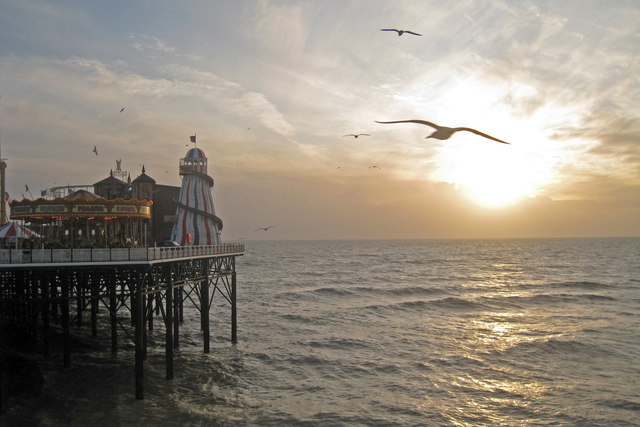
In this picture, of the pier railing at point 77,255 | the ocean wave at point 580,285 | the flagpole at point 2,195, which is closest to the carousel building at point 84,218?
the pier railing at point 77,255

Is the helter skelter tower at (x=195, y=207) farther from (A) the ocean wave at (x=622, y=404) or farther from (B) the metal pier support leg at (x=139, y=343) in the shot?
(A) the ocean wave at (x=622, y=404)

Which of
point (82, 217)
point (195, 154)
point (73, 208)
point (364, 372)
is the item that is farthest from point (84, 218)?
point (364, 372)

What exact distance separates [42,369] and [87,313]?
2171 centimetres

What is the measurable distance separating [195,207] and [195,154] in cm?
428

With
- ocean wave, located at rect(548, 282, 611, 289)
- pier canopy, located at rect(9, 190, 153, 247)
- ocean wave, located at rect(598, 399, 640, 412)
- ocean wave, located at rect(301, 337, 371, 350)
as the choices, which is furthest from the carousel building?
ocean wave, located at rect(548, 282, 611, 289)

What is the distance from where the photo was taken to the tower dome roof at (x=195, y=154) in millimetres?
37781

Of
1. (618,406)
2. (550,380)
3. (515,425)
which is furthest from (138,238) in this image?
(618,406)

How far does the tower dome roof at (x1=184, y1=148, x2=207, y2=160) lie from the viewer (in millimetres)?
37781

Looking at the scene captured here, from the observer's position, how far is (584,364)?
31.4m

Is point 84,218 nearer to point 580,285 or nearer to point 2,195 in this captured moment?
point 2,195

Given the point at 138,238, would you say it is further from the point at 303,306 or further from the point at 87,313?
the point at 303,306

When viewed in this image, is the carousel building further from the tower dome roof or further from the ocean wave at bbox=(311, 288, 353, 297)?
the ocean wave at bbox=(311, 288, 353, 297)

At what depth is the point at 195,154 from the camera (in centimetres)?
3794

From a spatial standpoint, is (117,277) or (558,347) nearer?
(117,277)
